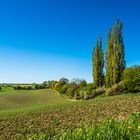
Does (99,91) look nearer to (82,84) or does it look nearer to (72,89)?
(82,84)

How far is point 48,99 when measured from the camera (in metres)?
55.9

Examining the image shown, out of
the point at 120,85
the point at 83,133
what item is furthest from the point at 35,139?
the point at 120,85

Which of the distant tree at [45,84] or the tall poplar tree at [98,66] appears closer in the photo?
the tall poplar tree at [98,66]

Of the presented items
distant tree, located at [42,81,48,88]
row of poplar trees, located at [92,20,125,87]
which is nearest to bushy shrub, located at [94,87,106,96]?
row of poplar trees, located at [92,20,125,87]

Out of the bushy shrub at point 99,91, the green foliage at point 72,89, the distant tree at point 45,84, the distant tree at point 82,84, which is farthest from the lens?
the distant tree at point 45,84

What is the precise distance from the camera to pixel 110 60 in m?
46.3

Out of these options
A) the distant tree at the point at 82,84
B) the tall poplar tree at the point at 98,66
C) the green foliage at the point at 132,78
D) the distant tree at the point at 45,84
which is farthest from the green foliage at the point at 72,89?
the distant tree at the point at 45,84

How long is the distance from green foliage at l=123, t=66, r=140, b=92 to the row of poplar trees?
77.8 inches

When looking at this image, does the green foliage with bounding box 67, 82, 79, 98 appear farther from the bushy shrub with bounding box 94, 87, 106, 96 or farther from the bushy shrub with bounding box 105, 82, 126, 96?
the bushy shrub with bounding box 105, 82, 126, 96

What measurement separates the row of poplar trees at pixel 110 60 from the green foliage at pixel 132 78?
6.49 feet

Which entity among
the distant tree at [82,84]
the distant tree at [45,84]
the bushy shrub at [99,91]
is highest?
the distant tree at [45,84]

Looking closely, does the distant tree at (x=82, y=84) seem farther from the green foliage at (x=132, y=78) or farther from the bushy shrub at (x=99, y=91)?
the green foliage at (x=132, y=78)

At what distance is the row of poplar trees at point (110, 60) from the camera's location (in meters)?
45.0

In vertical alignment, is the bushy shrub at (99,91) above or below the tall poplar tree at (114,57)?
below
